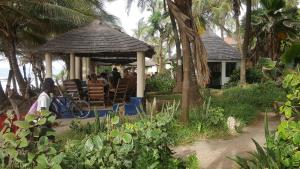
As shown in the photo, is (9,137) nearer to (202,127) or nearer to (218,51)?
(202,127)

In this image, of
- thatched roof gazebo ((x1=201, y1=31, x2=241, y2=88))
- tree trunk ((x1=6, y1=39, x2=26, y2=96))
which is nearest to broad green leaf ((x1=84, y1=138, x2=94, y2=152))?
tree trunk ((x1=6, y1=39, x2=26, y2=96))

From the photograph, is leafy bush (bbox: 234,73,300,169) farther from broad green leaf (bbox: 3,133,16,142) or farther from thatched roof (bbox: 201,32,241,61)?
thatched roof (bbox: 201,32,241,61)

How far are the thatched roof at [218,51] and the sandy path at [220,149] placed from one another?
17.6 meters

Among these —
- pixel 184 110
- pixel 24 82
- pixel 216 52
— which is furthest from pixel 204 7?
pixel 184 110

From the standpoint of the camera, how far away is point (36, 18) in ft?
62.9

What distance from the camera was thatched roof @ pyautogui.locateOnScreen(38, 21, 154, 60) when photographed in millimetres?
13789

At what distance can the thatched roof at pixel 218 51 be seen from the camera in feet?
89.5

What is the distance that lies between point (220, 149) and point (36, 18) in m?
13.5

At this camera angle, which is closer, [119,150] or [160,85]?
[119,150]

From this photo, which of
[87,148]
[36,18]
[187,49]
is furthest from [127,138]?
[36,18]

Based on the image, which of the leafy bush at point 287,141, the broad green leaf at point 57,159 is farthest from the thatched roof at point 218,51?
the broad green leaf at point 57,159

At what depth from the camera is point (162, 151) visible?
207 inches

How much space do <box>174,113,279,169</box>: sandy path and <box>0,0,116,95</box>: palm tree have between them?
8.41 metres

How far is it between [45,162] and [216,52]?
2449cm
